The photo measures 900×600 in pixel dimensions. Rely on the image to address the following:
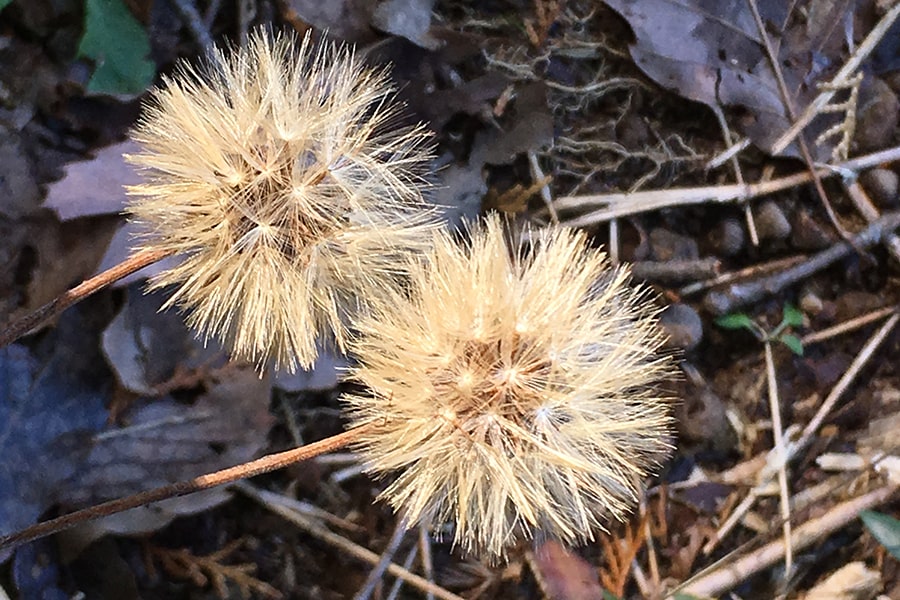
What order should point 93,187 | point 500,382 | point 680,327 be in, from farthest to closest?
point 680,327, point 93,187, point 500,382

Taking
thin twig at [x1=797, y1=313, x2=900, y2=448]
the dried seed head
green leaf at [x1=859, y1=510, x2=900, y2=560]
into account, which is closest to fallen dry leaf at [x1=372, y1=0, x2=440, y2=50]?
the dried seed head

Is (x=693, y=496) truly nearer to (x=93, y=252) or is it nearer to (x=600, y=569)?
(x=600, y=569)

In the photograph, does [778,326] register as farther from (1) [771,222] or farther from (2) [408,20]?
(2) [408,20]

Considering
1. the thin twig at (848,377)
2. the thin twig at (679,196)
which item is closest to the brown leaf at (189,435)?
the thin twig at (679,196)

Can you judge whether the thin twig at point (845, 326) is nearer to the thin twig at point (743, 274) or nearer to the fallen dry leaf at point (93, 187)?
the thin twig at point (743, 274)

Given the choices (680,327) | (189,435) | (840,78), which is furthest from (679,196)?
(189,435)

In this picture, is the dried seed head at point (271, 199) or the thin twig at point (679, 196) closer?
the dried seed head at point (271, 199)

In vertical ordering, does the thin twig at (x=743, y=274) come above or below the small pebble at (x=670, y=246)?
below

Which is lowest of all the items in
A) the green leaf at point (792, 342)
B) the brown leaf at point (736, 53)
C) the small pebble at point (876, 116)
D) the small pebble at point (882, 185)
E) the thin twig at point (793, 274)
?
the green leaf at point (792, 342)

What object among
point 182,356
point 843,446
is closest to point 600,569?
point 843,446
